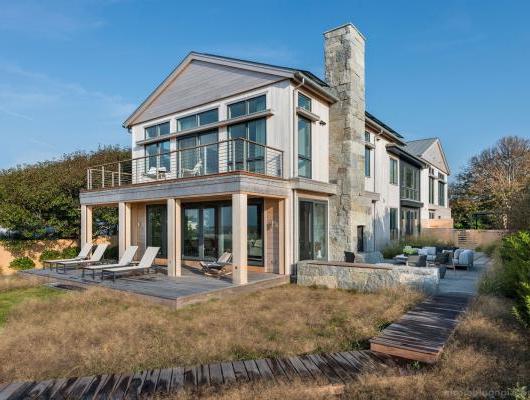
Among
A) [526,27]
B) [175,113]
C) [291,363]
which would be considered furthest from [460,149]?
[291,363]

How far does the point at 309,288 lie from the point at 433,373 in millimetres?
6688

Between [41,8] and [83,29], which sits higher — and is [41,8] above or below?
below

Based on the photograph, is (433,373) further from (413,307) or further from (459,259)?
(459,259)

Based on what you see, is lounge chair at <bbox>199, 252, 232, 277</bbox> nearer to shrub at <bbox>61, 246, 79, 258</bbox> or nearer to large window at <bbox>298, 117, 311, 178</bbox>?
large window at <bbox>298, 117, 311, 178</bbox>

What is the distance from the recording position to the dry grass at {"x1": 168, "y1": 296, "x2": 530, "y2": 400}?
434 centimetres

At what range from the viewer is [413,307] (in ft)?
26.7

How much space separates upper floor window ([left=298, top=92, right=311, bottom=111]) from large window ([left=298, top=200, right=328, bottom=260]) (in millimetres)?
3749

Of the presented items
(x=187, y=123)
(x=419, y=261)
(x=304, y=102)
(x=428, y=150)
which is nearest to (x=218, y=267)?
(x=304, y=102)

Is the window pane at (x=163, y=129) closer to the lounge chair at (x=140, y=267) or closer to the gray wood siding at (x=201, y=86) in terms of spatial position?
the gray wood siding at (x=201, y=86)

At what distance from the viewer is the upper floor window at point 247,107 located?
13.3 metres

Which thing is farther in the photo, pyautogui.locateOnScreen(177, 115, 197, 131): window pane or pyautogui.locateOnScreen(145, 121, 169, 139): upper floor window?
pyautogui.locateOnScreen(145, 121, 169, 139): upper floor window

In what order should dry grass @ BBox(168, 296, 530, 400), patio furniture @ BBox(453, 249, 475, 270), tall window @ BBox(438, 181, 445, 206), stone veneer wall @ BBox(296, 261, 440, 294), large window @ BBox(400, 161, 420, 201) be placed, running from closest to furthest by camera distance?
dry grass @ BBox(168, 296, 530, 400)
stone veneer wall @ BBox(296, 261, 440, 294)
patio furniture @ BBox(453, 249, 475, 270)
large window @ BBox(400, 161, 420, 201)
tall window @ BBox(438, 181, 445, 206)

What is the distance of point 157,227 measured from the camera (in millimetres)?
16656

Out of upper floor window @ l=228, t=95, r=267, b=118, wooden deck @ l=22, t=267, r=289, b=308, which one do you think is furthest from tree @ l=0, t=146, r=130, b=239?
upper floor window @ l=228, t=95, r=267, b=118
